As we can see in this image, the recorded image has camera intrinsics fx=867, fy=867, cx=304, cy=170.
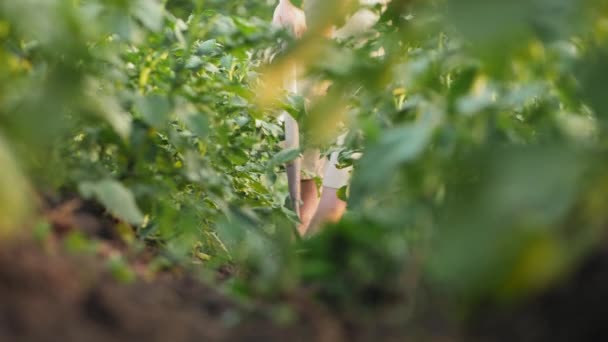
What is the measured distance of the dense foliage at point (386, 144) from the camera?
87 cm

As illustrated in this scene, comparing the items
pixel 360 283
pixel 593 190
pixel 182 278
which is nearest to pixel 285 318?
pixel 360 283

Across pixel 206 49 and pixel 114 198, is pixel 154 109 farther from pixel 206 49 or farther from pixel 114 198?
pixel 206 49

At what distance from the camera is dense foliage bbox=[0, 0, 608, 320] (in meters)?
0.87

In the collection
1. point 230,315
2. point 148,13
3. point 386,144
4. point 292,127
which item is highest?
point 148,13

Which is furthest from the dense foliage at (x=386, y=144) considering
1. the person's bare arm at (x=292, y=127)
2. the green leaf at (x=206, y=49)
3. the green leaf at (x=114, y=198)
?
the person's bare arm at (x=292, y=127)

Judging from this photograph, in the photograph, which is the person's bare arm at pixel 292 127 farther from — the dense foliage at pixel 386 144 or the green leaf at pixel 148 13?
the green leaf at pixel 148 13

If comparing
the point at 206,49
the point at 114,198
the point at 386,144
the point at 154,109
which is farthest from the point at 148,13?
the point at 206,49

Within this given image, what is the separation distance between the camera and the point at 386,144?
1.06 metres

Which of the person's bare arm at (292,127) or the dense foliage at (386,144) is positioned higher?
the dense foliage at (386,144)

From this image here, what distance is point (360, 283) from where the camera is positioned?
110cm

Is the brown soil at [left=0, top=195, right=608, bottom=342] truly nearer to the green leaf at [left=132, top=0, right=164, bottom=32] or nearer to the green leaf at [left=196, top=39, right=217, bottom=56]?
the green leaf at [left=132, top=0, right=164, bottom=32]

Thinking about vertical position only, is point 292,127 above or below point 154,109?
below

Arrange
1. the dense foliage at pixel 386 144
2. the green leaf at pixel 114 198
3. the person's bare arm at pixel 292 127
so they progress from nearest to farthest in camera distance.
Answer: the dense foliage at pixel 386 144, the green leaf at pixel 114 198, the person's bare arm at pixel 292 127

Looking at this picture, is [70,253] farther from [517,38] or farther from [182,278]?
[517,38]
